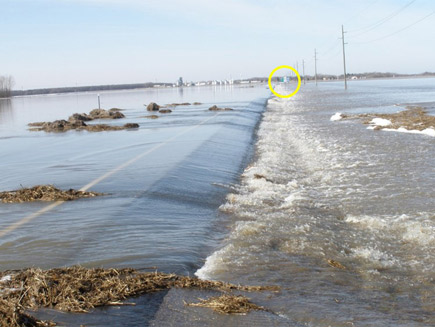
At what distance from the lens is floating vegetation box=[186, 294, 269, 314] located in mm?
5297

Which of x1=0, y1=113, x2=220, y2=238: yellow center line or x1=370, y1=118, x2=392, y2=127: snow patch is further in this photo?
x1=370, y1=118, x2=392, y2=127: snow patch

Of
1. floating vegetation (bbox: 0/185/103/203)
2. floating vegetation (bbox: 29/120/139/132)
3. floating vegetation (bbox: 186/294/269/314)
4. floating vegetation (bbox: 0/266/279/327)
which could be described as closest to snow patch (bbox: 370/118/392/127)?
floating vegetation (bbox: 29/120/139/132)

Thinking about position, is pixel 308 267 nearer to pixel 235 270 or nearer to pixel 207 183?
pixel 235 270

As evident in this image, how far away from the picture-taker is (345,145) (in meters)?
21.0

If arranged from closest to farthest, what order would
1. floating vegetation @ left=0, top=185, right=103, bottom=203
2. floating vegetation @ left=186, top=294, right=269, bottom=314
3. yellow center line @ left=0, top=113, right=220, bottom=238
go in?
floating vegetation @ left=186, top=294, right=269, bottom=314
yellow center line @ left=0, top=113, right=220, bottom=238
floating vegetation @ left=0, top=185, right=103, bottom=203

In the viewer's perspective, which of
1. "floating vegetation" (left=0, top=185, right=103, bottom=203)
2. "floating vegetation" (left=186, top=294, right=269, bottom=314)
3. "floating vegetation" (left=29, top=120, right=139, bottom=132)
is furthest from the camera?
"floating vegetation" (left=29, top=120, right=139, bottom=132)

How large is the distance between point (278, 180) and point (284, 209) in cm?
359

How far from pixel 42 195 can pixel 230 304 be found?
7.21 meters

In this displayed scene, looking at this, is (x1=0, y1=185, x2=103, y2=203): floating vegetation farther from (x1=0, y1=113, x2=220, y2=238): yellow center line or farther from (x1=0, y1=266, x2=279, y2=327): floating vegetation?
(x1=0, y1=266, x2=279, y2=327): floating vegetation

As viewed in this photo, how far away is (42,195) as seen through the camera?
11328mm

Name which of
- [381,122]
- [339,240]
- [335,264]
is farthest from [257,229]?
[381,122]

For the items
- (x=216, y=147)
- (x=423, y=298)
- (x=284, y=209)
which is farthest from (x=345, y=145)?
(x=423, y=298)

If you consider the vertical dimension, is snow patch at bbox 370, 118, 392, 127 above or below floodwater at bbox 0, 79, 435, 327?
above

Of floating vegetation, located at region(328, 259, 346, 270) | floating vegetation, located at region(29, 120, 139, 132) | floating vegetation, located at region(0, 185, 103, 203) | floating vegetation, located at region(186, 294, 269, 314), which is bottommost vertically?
floating vegetation, located at region(328, 259, 346, 270)
